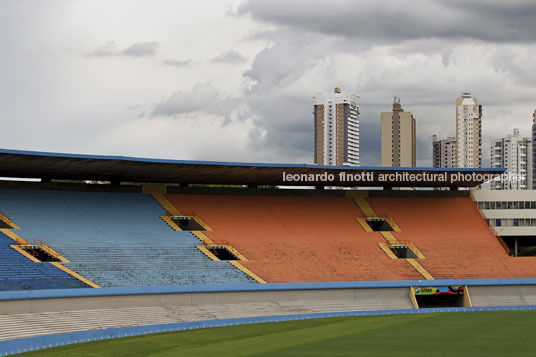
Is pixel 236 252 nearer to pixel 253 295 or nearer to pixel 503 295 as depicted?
pixel 253 295

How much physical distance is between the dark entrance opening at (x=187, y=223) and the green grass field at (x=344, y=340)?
1452 cm

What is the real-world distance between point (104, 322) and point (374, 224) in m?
26.2

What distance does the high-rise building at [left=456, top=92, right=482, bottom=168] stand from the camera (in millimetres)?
196125

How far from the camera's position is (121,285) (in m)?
38.3

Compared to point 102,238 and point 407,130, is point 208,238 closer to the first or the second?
point 102,238

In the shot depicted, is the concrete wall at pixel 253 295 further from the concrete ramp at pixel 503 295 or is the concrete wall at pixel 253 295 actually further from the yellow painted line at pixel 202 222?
the yellow painted line at pixel 202 222

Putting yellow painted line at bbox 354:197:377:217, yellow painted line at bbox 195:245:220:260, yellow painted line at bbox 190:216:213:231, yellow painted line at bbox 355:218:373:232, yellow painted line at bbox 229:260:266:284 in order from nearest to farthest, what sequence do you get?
yellow painted line at bbox 229:260:266:284 → yellow painted line at bbox 195:245:220:260 → yellow painted line at bbox 190:216:213:231 → yellow painted line at bbox 355:218:373:232 → yellow painted line at bbox 354:197:377:217

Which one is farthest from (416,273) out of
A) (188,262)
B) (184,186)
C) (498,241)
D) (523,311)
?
Result: (184,186)

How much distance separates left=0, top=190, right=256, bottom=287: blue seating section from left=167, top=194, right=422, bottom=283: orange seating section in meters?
2.78

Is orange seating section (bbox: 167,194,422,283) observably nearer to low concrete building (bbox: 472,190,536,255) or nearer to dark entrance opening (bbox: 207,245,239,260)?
dark entrance opening (bbox: 207,245,239,260)

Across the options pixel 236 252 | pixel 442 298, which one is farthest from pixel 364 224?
pixel 236 252

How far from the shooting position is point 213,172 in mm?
49062

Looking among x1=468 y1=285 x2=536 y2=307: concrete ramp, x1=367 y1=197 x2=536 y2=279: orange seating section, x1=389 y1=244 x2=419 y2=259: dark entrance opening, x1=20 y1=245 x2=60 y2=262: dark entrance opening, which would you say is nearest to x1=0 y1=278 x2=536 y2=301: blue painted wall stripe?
x1=468 y1=285 x2=536 y2=307: concrete ramp

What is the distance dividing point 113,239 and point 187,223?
27.3 ft
